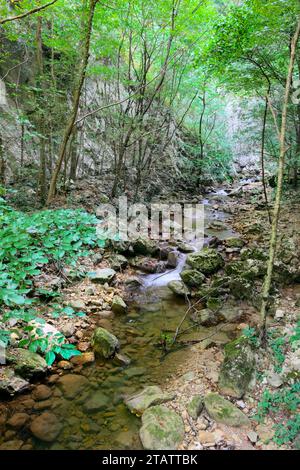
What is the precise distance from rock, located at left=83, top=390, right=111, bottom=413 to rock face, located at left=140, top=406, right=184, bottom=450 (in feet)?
1.87

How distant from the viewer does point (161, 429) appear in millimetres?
2795

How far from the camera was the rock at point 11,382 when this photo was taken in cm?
327

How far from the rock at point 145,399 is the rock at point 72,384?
61cm

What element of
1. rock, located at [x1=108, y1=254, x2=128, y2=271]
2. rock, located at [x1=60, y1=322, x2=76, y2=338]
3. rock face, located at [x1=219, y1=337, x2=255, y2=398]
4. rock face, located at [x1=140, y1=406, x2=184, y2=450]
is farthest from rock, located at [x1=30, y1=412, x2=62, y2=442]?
rock, located at [x1=108, y1=254, x2=128, y2=271]

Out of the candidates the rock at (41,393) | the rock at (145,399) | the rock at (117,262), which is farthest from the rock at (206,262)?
the rock at (41,393)

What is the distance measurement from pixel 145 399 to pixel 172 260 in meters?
4.36

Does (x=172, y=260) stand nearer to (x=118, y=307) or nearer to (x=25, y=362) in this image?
(x=118, y=307)

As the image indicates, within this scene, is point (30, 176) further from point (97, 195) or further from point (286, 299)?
point (286, 299)

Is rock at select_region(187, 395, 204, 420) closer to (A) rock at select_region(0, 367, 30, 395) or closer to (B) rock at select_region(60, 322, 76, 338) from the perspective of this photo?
(A) rock at select_region(0, 367, 30, 395)

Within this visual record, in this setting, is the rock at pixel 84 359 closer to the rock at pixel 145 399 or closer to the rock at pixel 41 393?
the rock at pixel 41 393

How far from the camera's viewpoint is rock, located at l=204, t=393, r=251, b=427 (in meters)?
2.84

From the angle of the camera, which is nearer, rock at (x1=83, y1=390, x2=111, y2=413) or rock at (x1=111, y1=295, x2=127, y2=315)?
rock at (x1=83, y1=390, x2=111, y2=413)

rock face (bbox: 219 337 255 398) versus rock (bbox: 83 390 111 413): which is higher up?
rock face (bbox: 219 337 255 398)

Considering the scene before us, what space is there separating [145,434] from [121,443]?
25 cm
